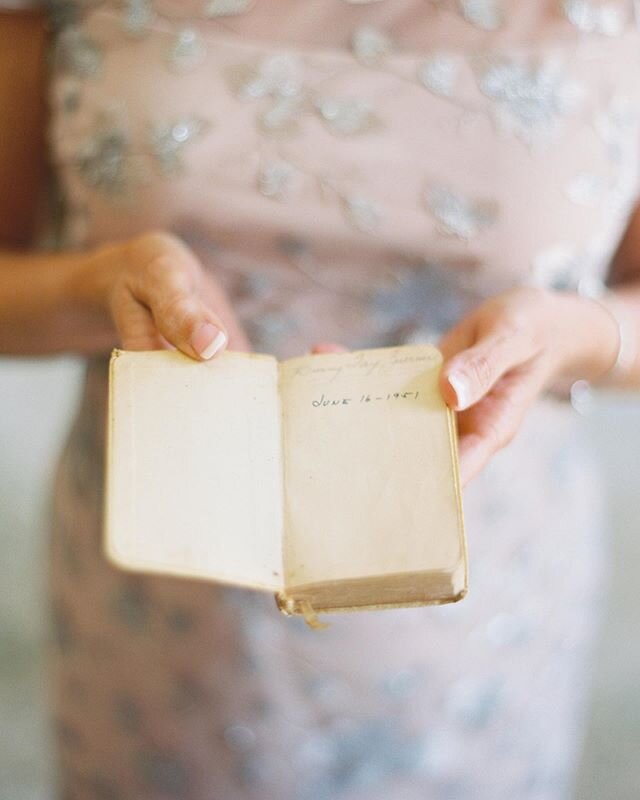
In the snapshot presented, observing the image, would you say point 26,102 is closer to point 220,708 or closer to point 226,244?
point 226,244

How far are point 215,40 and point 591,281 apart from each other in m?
0.33

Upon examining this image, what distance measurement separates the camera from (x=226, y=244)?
0.65m

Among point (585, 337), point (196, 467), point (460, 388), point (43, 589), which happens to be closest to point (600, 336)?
point (585, 337)

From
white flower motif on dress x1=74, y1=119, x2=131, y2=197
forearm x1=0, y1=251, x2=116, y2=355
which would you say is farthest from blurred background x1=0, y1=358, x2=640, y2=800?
white flower motif on dress x1=74, y1=119, x2=131, y2=197

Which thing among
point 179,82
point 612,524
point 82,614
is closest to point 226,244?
point 179,82

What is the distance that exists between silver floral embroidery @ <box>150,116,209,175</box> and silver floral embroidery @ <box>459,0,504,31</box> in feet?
0.64

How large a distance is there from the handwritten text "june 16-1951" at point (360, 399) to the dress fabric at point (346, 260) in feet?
0.70

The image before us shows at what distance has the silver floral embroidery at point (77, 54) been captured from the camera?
2.02 ft

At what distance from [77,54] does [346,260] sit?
0.24 metres

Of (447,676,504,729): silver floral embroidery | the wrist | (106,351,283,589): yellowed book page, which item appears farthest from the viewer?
(447,676,504,729): silver floral embroidery

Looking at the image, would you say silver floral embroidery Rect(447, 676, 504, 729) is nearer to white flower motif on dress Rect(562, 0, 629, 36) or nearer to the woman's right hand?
the woman's right hand

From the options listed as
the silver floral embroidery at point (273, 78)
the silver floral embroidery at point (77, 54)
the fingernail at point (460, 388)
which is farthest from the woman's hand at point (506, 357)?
the silver floral embroidery at point (77, 54)

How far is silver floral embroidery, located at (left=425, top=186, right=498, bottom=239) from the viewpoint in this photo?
24.5 inches

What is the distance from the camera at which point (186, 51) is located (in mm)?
605
